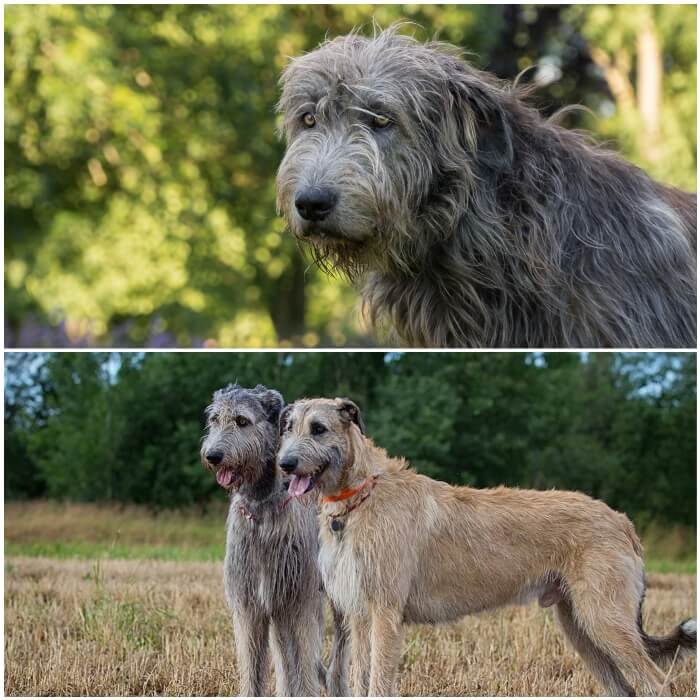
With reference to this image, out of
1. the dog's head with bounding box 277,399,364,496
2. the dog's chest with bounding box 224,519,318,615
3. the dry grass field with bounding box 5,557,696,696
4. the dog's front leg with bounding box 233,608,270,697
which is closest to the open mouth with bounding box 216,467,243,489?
the dog's chest with bounding box 224,519,318,615

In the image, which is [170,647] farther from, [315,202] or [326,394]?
[315,202]

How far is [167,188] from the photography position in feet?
58.2

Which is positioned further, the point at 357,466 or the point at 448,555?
the point at 448,555

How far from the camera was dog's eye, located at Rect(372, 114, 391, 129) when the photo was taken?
5.17 meters

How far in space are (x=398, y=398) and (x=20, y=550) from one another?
307 centimetres

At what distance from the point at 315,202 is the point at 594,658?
2.61 metres

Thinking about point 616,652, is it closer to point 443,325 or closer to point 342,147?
point 443,325

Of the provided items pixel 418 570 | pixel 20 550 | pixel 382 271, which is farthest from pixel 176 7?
pixel 418 570

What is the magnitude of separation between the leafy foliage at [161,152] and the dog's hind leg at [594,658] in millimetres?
11400

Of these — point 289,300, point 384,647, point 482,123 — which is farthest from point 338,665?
point 289,300

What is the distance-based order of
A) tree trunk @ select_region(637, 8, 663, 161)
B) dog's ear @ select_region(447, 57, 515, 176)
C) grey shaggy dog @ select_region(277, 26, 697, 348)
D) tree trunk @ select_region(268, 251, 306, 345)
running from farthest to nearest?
tree trunk @ select_region(637, 8, 663, 161)
tree trunk @ select_region(268, 251, 306, 345)
dog's ear @ select_region(447, 57, 515, 176)
grey shaggy dog @ select_region(277, 26, 697, 348)

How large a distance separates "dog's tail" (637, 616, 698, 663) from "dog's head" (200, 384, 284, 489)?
1.98 metres

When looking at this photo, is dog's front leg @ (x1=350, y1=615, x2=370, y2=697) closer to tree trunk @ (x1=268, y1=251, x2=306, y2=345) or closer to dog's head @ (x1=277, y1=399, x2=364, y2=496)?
dog's head @ (x1=277, y1=399, x2=364, y2=496)

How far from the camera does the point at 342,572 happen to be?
4.63m
